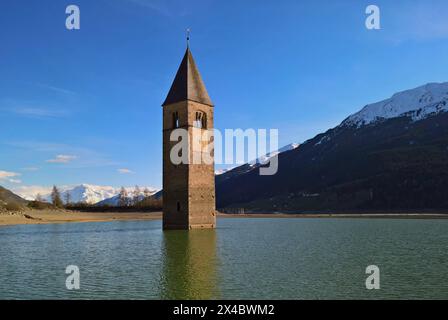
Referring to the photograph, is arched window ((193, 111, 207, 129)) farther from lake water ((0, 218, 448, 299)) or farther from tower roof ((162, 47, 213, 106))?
lake water ((0, 218, 448, 299))

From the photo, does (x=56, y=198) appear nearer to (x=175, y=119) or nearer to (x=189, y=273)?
(x=175, y=119)

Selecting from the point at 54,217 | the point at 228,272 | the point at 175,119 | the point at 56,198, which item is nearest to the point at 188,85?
the point at 175,119

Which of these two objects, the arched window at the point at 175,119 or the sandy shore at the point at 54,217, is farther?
the sandy shore at the point at 54,217

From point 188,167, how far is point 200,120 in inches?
313

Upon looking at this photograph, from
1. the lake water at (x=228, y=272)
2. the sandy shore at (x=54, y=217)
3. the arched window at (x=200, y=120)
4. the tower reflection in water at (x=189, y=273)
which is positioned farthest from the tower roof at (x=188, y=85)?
the sandy shore at (x=54, y=217)

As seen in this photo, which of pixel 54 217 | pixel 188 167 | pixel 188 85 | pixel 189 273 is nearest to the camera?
pixel 189 273

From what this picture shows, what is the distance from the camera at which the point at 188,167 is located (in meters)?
58.0

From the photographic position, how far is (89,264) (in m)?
26.8

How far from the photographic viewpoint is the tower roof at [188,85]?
61188 millimetres

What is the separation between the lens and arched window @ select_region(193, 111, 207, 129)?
6125 cm

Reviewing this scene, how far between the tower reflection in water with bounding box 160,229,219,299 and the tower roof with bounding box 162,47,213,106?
30.3 metres

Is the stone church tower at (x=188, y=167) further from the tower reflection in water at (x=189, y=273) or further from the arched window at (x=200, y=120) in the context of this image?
the tower reflection in water at (x=189, y=273)

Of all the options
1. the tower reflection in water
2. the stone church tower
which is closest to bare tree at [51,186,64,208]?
the stone church tower
